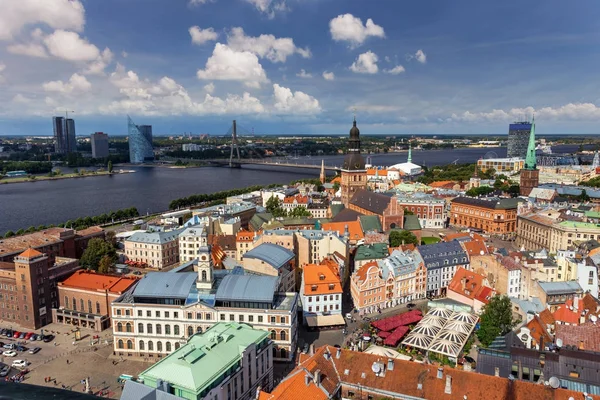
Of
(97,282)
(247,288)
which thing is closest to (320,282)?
(247,288)

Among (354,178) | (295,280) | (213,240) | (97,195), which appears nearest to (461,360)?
(295,280)

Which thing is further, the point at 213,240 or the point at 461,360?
the point at 213,240

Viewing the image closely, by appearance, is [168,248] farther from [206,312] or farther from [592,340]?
[592,340]

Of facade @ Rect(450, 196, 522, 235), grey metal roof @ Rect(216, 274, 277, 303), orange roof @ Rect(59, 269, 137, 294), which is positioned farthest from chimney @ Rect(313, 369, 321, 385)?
facade @ Rect(450, 196, 522, 235)

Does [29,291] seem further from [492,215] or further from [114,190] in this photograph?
[114,190]

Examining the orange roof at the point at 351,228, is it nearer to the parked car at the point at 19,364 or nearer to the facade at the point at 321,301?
the facade at the point at 321,301

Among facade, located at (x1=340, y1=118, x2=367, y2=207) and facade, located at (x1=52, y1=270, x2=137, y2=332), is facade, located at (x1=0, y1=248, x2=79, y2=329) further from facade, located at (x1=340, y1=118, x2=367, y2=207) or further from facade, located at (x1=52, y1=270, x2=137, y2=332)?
facade, located at (x1=340, y1=118, x2=367, y2=207)
